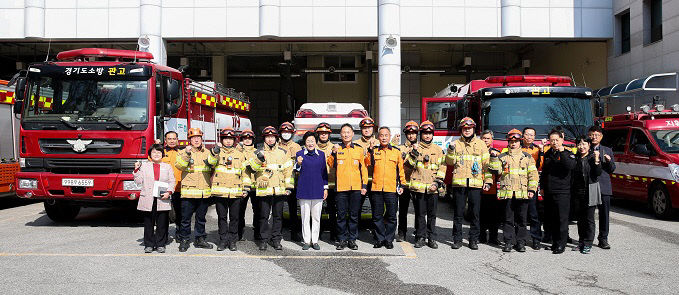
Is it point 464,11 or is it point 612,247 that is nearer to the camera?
point 612,247

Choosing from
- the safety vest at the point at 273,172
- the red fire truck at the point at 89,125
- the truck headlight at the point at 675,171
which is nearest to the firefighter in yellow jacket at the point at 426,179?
the safety vest at the point at 273,172

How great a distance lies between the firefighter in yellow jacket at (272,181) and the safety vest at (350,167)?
2.21ft

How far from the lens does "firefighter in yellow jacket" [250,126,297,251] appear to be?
712 centimetres

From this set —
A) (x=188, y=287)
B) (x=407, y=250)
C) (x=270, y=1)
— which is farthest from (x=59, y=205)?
(x=270, y=1)

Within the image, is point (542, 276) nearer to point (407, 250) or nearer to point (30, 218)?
point (407, 250)

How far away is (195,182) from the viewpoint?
23.6 feet

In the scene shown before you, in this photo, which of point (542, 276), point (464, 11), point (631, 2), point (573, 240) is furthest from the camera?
point (464, 11)

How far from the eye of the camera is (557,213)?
7016 millimetres

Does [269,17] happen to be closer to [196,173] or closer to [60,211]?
[60,211]

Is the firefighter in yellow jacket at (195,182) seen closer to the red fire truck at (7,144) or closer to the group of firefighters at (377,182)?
the group of firefighters at (377,182)

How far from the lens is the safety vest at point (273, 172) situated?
280 inches

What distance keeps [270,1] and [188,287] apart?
14.5m

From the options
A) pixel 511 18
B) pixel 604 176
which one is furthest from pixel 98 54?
pixel 511 18

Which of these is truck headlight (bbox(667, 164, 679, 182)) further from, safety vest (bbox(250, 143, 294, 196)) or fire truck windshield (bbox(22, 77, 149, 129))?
fire truck windshield (bbox(22, 77, 149, 129))
